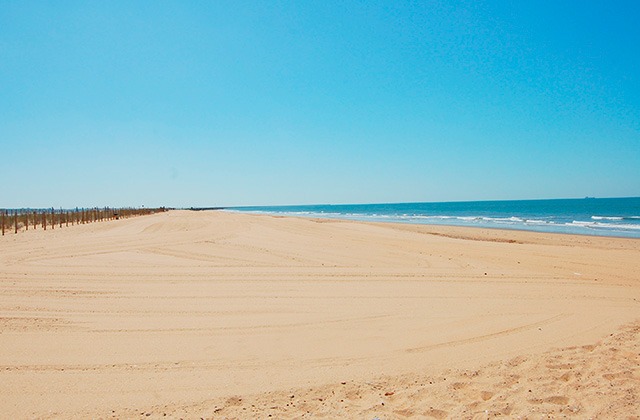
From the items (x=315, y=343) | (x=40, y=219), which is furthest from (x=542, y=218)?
(x=40, y=219)

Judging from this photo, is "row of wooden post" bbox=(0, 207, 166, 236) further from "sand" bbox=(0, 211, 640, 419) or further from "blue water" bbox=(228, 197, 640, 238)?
"blue water" bbox=(228, 197, 640, 238)

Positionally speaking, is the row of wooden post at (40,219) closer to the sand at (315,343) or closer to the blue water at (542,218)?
the sand at (315,343)

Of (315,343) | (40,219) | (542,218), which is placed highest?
(40,219)

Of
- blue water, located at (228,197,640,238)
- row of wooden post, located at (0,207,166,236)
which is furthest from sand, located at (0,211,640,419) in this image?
blue water, located at (228,197,640,238)

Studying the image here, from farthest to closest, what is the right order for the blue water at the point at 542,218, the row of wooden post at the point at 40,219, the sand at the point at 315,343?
the blue water at the point at 542,218 → the row of wooden post at the point at 40,219 → the sand at the point at 315,343

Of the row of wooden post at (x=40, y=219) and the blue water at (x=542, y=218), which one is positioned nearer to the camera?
the row of wooden post at (x=40, y=219)

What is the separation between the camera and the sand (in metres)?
3.56

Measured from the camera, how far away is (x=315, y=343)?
5.06 metres

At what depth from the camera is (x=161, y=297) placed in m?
7.36

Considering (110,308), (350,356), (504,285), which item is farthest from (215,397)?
(504,285)

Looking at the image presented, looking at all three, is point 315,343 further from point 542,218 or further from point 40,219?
point 542,218

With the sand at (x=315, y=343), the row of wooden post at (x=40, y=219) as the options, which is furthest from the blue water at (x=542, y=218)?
the row of wooden post at (x=40, y=219)

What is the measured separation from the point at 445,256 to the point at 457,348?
28.9 feet

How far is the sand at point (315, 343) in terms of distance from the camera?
11.7 feet
